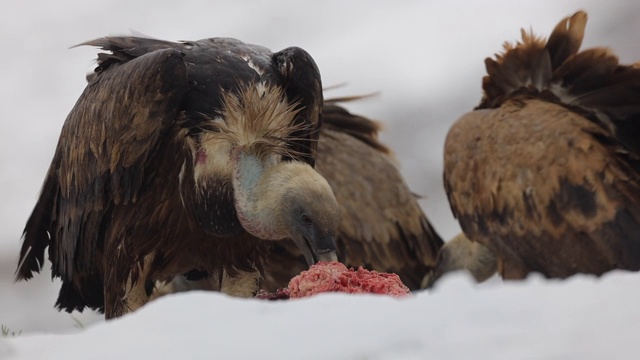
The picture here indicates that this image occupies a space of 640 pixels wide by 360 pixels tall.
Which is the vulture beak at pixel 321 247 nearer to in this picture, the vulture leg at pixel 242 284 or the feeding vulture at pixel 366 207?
the vulture leg at pixel 242 284

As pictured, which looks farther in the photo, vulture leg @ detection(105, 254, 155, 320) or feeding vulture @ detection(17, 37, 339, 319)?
vulture leg @ detection(105, 254, 155, 320)

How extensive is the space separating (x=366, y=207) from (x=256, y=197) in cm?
203

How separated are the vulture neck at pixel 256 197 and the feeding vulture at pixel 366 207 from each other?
1639 mm

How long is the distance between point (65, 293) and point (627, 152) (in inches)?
105

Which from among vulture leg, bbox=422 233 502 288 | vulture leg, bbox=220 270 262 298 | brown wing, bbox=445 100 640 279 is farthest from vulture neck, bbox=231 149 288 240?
vulture leg, bbox=422 233 502 288

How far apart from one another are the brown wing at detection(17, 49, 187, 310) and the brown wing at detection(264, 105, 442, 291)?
4.68 feet

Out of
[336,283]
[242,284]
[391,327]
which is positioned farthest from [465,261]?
[391,327]

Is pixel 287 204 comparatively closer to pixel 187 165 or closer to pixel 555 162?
pixel 187 165

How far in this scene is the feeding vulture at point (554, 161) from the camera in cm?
500

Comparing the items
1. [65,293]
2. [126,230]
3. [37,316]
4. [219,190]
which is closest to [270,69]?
[219,190]

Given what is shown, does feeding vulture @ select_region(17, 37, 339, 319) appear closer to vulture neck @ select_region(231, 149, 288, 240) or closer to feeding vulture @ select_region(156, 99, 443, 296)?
vulture neck @ select_region(231, 149, 288, 240)

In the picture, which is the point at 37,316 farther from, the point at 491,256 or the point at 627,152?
the point at 627,152

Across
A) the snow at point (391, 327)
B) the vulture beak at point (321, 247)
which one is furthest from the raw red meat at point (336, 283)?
the snow at point (391, 327)

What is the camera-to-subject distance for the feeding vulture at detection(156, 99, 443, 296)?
5.92 metres
